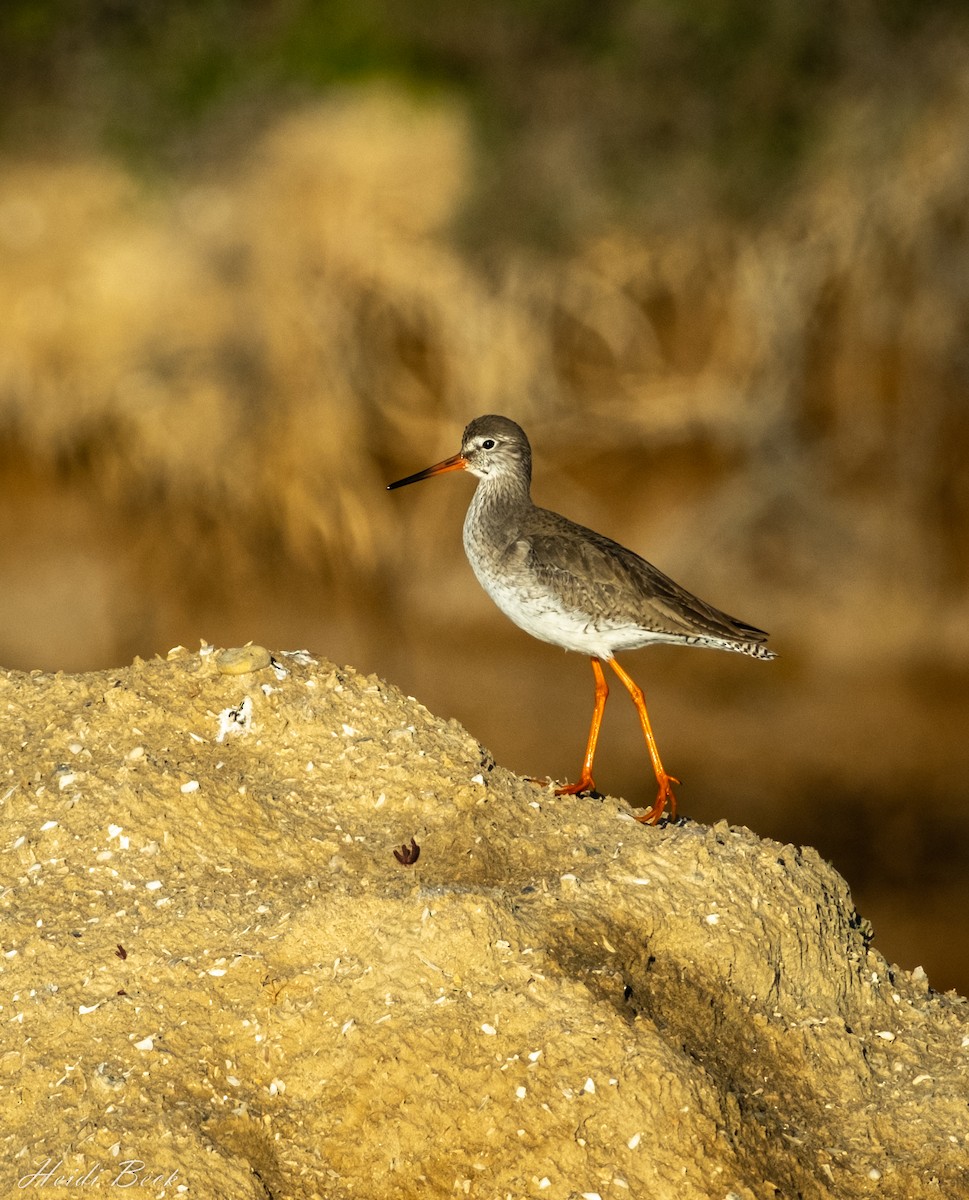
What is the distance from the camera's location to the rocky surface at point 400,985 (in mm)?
4738

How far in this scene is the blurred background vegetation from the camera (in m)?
16.2

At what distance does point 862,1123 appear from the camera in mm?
5207

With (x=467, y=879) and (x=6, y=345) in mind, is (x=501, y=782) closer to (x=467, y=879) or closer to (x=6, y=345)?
(x=467, y=879)

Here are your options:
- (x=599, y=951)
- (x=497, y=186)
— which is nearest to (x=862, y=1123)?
(x=599, y=951)

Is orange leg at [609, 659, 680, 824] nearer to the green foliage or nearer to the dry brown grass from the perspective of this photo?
the dry brown grass

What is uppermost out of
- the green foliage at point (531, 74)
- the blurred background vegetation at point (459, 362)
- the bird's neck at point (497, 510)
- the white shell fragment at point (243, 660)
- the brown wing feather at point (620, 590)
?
the green foliage at point (531, 74)

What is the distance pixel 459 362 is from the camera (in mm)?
16281

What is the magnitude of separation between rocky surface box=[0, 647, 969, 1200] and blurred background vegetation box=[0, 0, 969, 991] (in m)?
9.67

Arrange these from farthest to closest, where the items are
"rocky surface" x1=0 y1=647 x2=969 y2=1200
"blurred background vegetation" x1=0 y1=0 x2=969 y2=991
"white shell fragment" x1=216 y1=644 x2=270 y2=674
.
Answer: "blurred background vegetation" x1=0 y1=0 x2=969 y2=991, "white shell fragment" x1=216 y1=644 x2=270 y2=674, "rocky surface" x1=0 y1=647 x2=969 y2=1200

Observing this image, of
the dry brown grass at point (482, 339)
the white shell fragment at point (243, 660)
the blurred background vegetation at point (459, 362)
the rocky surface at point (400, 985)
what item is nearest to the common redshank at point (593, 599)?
the rocky surface at point (400, 985)

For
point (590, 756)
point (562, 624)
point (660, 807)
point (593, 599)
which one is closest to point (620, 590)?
point (593, 599)

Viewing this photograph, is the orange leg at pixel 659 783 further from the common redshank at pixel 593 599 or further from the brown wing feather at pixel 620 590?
the brown wing feather at pixel 620 590

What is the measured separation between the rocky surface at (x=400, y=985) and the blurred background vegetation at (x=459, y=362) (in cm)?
967

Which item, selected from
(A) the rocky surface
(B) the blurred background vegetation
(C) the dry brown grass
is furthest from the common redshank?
(C) the dry brown grass
